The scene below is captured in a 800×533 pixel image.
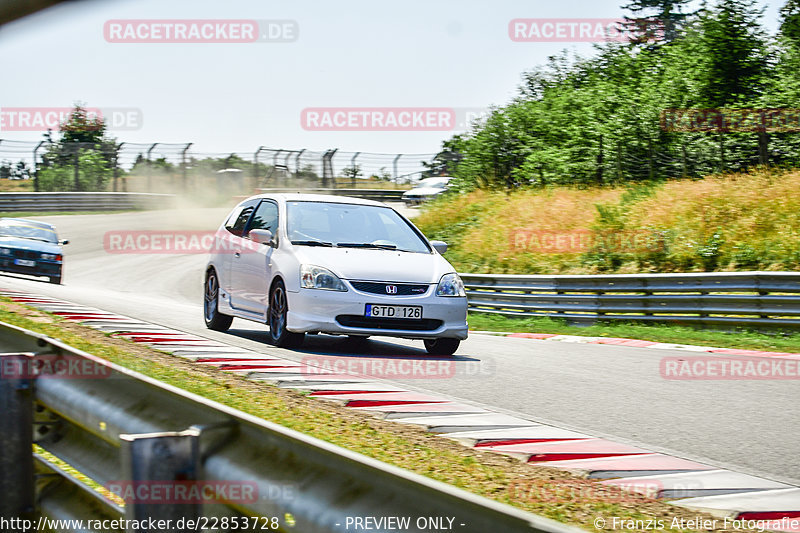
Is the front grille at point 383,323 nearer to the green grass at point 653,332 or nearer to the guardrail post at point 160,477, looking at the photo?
the green grass at point 653,332

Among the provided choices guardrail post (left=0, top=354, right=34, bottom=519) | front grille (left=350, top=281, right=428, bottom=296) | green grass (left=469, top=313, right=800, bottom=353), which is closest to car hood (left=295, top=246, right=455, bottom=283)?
front grille (left=350, top=281, right=428, bottom=296)

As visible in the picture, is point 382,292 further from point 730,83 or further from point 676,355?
point 730,83

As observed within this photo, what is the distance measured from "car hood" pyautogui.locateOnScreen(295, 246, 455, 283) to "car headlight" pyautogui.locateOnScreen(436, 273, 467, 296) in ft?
0.20

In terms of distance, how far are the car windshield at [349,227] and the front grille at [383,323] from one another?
1011 mm

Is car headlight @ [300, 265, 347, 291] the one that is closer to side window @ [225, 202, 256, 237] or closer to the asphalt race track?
the asphalt race track

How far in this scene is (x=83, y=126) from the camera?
6888 centimetres

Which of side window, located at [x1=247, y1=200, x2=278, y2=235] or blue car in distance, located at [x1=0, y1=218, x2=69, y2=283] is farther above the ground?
side window, located at [x1=247, y1=200, x2=278, y2=235]

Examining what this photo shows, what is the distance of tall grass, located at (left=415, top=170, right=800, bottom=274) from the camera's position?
709 inches

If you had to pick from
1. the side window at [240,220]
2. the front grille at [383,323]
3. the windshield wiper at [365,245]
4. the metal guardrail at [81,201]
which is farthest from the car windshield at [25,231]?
the metal guardrail at [81,201]

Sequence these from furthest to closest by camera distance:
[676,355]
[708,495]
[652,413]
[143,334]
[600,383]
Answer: [676,355], [143,334], [600,383], [652,413], [708,495]

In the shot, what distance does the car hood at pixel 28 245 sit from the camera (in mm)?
22609

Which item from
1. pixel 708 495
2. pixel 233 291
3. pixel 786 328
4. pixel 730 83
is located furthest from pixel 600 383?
pixel 730 83

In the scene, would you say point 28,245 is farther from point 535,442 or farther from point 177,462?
point 177,462

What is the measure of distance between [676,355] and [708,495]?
6975mm
